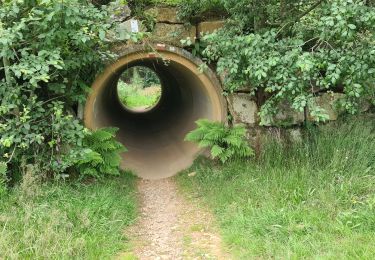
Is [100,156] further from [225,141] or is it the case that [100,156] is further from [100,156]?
[225,141]

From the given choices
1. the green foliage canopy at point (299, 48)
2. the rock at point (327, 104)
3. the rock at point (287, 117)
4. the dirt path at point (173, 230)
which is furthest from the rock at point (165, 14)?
the dirt path at point (173, 230)

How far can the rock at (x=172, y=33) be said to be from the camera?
581 centimetres

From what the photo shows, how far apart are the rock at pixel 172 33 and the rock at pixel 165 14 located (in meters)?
0.06

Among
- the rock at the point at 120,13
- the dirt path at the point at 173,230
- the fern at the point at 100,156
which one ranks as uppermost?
the rock at the point at 120,13

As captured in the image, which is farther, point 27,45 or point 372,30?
point 27,45

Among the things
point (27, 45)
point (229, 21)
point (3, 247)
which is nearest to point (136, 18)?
point (229, 21)

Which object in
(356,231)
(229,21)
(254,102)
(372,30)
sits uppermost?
(229,21)

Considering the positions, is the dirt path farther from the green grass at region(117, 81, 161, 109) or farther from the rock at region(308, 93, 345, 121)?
the green grass at region(117, 81, 161, 109)

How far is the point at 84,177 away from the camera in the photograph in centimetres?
528

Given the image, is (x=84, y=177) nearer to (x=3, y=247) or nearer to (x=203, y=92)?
(x=3, y=247)

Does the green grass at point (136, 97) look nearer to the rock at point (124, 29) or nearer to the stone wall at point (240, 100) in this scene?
the stone wall at point (240, 100)

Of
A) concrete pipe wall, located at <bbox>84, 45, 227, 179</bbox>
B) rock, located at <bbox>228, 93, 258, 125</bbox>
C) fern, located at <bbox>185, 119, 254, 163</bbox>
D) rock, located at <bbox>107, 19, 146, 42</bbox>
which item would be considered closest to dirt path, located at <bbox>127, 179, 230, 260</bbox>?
fern, located at <bbox>185, 119, 254, 163</bbox>

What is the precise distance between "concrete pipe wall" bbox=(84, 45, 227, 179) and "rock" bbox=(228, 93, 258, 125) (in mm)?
131

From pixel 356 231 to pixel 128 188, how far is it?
9.68ft
